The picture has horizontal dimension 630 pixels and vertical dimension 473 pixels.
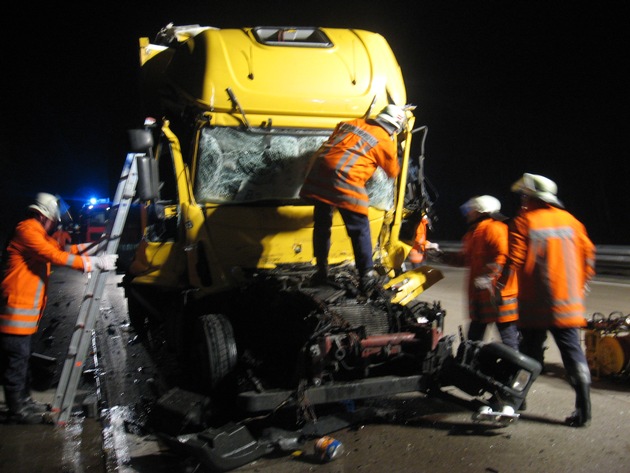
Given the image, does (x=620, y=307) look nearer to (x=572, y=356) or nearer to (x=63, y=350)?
(x=572, y=356)

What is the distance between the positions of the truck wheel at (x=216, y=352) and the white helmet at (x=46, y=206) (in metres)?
1.63

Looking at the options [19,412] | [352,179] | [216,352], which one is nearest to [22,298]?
[19,412]

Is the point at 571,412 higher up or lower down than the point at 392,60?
lower down

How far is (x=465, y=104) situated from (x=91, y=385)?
26.1m

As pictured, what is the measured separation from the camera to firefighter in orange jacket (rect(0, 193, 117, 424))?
15.2 ft

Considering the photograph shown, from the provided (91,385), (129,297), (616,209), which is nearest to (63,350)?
(129,297)

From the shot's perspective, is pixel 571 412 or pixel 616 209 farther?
pixel 616 209

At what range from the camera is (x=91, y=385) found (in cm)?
577

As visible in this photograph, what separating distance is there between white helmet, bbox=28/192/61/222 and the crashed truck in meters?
0.75

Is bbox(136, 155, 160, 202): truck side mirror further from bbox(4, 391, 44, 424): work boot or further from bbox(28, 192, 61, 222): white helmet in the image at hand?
bbox(4, 391, 44, 424): work boot

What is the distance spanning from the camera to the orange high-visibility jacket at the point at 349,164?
461 centimetres

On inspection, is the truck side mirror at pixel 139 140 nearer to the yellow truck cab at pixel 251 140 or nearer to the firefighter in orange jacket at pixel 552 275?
the yellow truck cab at pixel 251 140

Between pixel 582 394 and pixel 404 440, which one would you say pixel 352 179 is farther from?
pixel 582 394

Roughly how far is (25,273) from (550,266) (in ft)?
13.3
